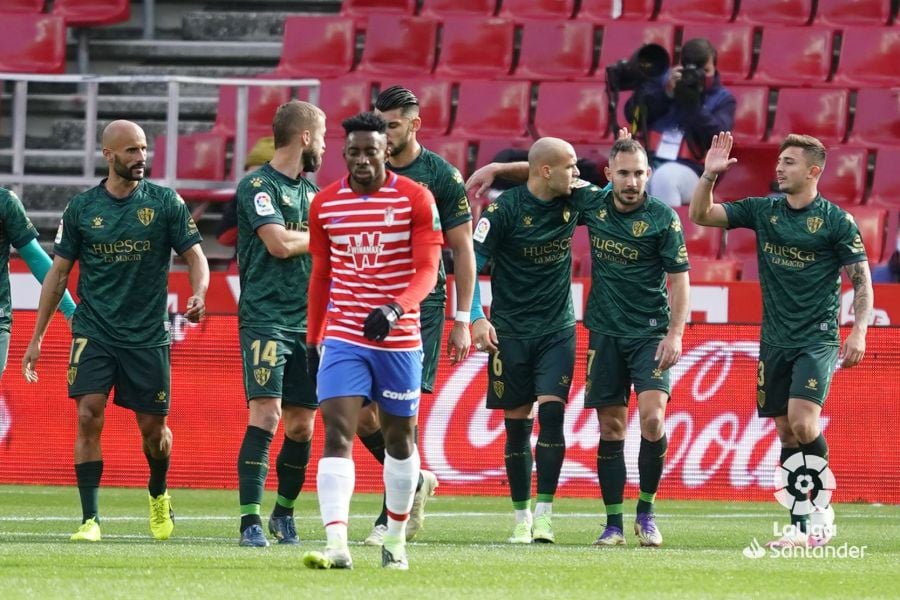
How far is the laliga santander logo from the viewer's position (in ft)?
42.9

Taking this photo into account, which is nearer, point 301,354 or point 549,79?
point 301,354

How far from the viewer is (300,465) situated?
888cm

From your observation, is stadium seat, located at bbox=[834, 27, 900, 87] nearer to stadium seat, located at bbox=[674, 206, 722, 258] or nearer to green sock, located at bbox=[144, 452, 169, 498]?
stadium seat, located at bbox=[674, 206, 722, 258]

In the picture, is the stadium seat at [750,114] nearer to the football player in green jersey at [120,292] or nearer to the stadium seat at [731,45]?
the stadium seat at [731,45]

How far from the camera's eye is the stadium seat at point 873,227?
15.5m

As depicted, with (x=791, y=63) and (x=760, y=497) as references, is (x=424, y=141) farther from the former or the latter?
(x=760, y=497)

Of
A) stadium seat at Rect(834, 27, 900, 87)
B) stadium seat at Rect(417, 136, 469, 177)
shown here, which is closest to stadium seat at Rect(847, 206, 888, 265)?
stadium seat at Rect(834, 27, 900, 87)

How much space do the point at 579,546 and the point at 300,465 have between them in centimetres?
154

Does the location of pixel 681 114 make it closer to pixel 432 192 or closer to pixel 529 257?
pixel 529 257

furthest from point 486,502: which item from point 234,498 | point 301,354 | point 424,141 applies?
point 424,141

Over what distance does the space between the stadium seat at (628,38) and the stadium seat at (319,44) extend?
9.34 ft

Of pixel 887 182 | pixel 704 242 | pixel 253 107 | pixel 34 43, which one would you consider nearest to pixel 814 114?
pixel 887 182

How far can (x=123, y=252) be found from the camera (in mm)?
8945

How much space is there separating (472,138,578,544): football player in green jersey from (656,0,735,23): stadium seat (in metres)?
9.23
